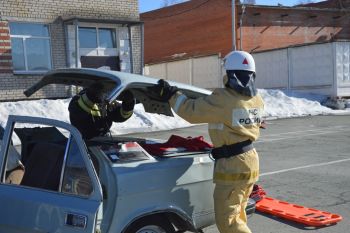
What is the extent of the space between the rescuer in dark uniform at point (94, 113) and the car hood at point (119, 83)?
141 millimetres

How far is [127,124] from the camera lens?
→ 17.1 metres

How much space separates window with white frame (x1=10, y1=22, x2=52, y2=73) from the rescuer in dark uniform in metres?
13.1

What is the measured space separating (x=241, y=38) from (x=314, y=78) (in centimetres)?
782

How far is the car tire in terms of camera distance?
386 centimetres

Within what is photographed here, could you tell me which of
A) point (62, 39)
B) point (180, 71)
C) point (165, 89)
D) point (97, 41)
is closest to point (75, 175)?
point (165, 89)

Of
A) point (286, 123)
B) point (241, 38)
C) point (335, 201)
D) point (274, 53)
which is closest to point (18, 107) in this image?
point (286, 123)

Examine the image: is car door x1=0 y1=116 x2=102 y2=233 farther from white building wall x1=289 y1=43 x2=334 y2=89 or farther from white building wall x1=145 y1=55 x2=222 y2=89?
white building wall x1=145 y1=55 x2=222 y2=89

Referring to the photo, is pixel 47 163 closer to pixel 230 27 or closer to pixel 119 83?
pixel 119 83

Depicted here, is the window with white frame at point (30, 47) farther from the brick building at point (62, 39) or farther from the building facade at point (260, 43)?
the building facade at point (260, 43)

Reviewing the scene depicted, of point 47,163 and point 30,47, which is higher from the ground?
point 30,47

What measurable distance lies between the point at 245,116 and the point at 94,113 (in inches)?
73.2

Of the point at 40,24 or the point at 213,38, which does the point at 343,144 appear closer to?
the point at 40,24

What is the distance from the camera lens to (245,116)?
4105mm

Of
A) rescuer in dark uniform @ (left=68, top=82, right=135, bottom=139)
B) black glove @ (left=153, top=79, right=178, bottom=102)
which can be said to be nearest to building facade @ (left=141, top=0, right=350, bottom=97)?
rescuer in dark uniform @ (left=68, top=82, right=135, bottom=139)
